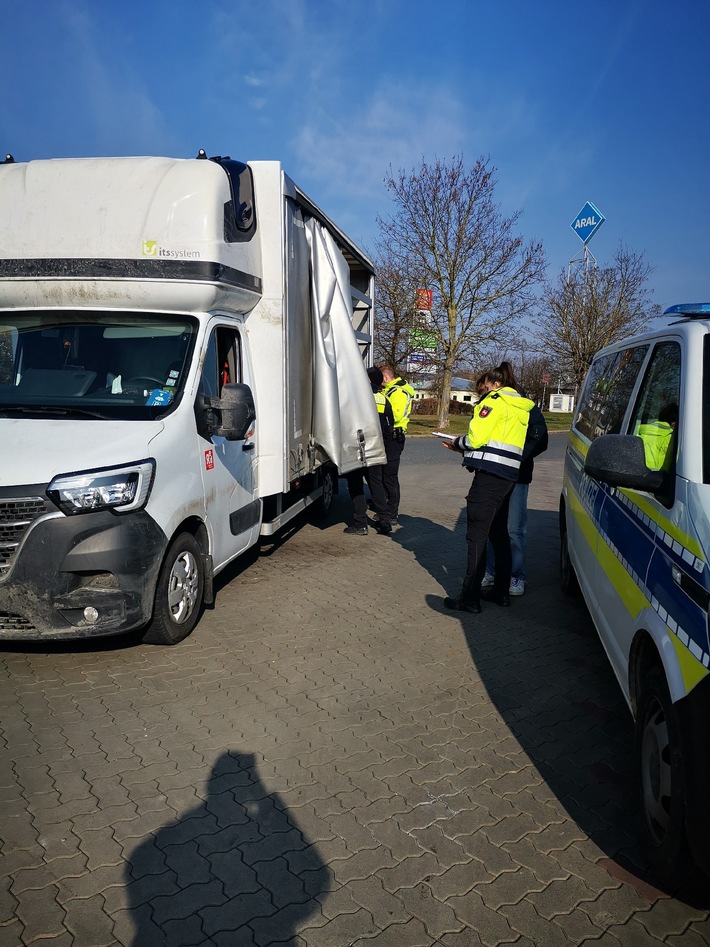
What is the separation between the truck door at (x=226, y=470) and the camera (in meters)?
5.03

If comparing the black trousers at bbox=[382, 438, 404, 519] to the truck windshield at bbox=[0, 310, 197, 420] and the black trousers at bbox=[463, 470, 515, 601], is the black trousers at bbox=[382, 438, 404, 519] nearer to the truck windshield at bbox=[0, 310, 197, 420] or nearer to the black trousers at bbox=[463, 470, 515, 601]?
the black trousers at bbox=[463, 470, 515, 601]

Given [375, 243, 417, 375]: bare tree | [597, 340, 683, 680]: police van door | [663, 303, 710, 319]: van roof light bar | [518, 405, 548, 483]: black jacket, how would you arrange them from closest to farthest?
[597, 340, 683, 680]: police van door
[663, 303, 710, 319]: van roof light bar
[518, 405, 548, 483]: black jacket
[375, 243, 417, 375]: bare tree

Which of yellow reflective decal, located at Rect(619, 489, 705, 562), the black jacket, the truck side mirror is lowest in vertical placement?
yellow reflective decal, located at Rect(619, 489, 705, 562)

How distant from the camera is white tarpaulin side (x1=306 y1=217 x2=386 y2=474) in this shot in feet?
22.2

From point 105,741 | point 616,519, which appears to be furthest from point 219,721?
point 616,519

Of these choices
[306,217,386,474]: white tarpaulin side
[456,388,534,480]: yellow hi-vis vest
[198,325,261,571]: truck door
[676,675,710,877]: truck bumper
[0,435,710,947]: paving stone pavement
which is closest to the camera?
[676,675,710,877]: truck bumper

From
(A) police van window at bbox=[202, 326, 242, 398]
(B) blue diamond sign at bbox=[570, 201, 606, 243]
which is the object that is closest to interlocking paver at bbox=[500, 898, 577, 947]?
(A) police van window at bbox=[202, 326, 242, 398]

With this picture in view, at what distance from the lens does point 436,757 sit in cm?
354

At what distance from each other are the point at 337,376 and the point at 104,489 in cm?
349

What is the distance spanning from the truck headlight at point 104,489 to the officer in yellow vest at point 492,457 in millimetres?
2395

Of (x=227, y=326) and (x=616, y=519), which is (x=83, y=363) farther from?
(x=616, y=519)

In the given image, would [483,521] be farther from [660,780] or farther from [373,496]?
[373,496]

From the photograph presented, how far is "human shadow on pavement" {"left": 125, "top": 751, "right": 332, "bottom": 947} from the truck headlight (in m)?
1.71

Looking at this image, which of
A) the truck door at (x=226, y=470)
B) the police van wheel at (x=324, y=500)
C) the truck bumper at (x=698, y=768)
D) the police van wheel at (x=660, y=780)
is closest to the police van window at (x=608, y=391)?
the police van wheel at (x=660, y=780)
